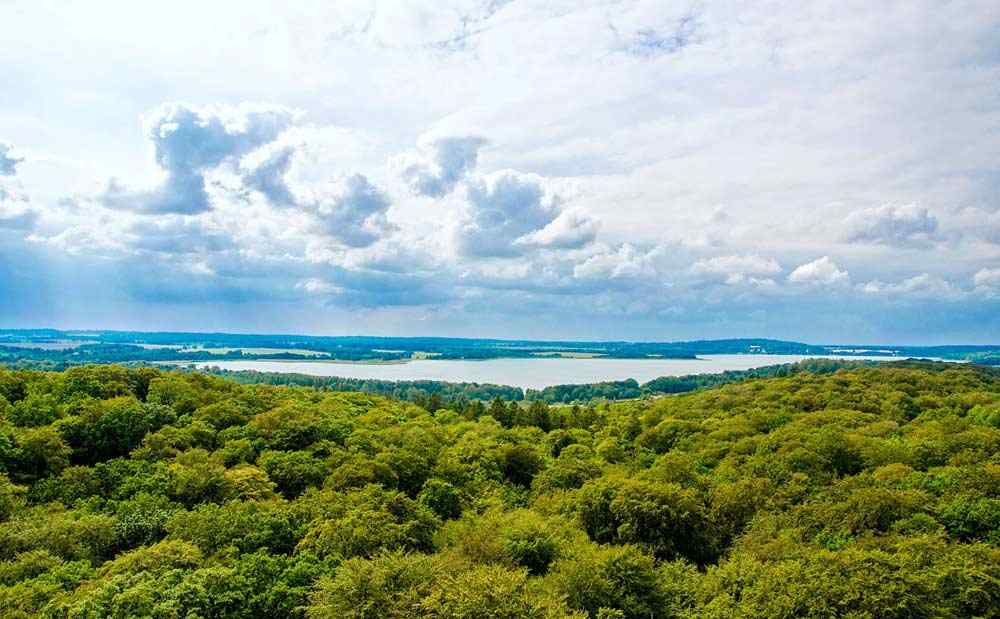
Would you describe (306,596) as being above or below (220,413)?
below

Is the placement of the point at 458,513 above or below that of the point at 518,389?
above

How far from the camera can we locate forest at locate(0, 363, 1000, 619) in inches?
874

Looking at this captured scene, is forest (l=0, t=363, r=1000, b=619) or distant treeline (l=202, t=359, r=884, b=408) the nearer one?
forest (l=0, t=363, r=1000, b=619)

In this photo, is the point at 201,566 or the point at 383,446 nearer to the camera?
the point at 201,566

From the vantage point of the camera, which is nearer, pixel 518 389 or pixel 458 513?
pixel 458 513

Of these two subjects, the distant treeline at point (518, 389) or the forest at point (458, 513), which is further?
the distant treeline at point (518, 389)

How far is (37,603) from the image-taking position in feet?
71.9

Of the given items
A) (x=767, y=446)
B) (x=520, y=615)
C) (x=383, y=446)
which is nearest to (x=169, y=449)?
(x=383, y=446)

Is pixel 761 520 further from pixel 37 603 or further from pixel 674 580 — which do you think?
pixel 37 603

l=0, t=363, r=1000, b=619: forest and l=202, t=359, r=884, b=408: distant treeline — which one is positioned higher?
l=0, t=363, r=1000, b=619: forest

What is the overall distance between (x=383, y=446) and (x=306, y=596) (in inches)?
834

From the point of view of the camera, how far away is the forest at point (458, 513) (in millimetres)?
22188

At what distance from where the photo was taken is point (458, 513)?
38000 millimetres

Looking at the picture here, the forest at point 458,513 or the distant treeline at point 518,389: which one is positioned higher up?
the forest at point 458,513
